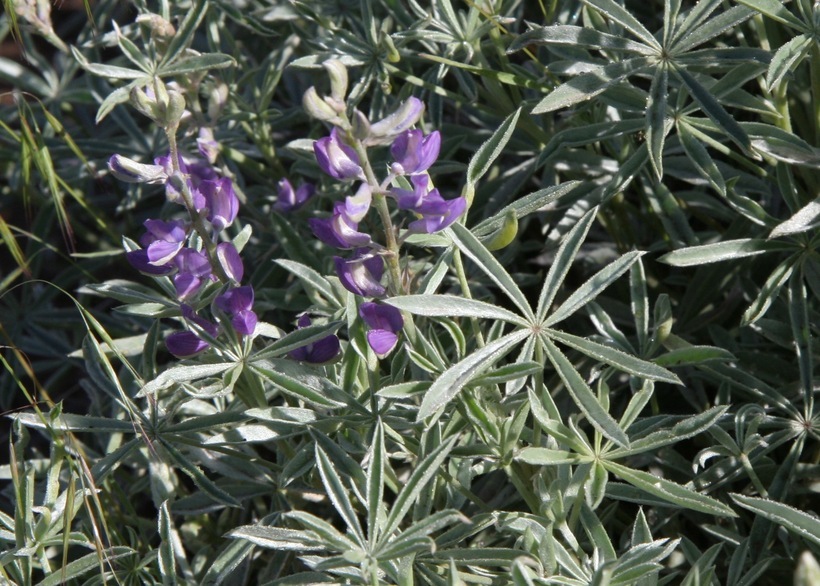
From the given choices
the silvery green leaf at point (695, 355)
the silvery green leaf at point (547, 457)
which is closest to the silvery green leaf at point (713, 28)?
the silvery green leaf at point (695, 355)

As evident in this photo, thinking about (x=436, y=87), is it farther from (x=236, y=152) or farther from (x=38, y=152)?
(x=38, y=152)

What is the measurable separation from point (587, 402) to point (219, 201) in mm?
746

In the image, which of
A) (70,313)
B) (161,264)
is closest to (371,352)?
(161,264)

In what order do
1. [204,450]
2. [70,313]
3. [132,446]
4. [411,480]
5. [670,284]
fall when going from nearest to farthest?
[411,480]
[132,446]
[204,450]
[670,284]
[70,313]

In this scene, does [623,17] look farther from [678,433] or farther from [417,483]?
[417,483]

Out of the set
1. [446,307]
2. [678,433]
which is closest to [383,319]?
[446,307]

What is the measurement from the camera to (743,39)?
2.28 metres

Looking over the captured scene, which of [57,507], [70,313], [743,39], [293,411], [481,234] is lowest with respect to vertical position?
[70,313]

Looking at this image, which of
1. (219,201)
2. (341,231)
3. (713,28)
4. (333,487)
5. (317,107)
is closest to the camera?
(317,107)

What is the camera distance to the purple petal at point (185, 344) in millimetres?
1750

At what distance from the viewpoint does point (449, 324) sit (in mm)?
1673

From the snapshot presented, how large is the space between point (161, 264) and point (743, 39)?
4.84 ft

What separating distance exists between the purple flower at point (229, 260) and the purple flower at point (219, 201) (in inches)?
1.6

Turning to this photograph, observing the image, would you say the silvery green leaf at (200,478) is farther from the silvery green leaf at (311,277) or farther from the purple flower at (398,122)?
the purple flower at (398,122)
